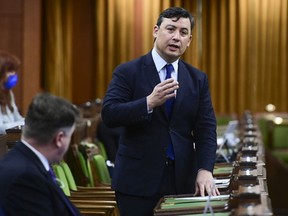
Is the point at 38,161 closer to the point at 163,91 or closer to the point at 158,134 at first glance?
the point at 163,91

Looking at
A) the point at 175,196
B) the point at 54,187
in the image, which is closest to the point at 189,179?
the point at 175,196

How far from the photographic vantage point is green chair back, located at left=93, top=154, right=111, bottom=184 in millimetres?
5984

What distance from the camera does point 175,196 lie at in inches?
126

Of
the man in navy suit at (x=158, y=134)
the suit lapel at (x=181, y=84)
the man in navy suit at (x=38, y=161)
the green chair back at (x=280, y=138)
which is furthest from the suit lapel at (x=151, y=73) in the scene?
the green chair back at (x=280, y=138)

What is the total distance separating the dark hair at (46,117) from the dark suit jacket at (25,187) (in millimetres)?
76

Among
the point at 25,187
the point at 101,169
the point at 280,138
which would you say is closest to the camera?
the point at 25,187

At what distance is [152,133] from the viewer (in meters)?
3.40

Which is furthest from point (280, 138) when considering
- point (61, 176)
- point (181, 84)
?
point (181, 84)

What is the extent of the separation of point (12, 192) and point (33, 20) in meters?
7.68

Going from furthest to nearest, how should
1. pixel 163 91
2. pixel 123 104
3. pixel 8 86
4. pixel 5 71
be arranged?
1. pixel 5 71
2. pixel 8 86
3. pixel 123 104
4. pixel 163 91

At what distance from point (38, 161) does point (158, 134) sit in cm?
96

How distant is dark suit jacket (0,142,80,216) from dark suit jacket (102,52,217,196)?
83 centimetres

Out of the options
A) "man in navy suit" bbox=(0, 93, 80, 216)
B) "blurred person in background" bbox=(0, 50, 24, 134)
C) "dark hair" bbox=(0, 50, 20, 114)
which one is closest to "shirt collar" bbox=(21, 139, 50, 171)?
"man in navy suit" bbox=(0, 93, 80, 216)

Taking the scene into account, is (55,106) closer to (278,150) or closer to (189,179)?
(189,179)
